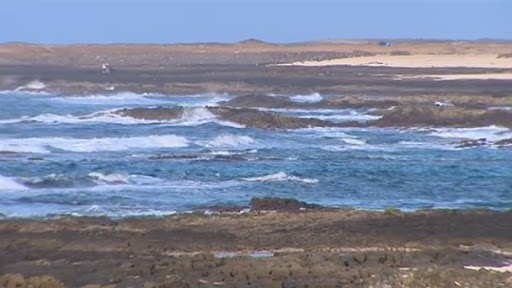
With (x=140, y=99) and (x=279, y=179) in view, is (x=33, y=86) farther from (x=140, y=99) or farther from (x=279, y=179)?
(x=279, y=179)

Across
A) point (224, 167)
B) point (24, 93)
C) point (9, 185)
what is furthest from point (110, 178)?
point (24, 93)

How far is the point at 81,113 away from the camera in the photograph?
45969 millimetres

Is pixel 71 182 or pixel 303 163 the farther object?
pixel 303 163

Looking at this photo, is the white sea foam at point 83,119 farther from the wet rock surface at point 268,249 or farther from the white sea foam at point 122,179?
the wet rock surface at point 268,249

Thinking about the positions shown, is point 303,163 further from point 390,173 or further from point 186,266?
point 186,266

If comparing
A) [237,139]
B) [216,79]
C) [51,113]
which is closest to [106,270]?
[237,139]

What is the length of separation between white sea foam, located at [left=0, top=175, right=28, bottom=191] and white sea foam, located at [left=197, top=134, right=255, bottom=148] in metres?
9.65

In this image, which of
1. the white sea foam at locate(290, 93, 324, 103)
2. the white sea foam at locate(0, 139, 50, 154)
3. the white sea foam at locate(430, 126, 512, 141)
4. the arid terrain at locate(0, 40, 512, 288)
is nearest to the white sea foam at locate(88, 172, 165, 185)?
the arid terrain at locate(0, 40, 512, 288)

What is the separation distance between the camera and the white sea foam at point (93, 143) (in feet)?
104

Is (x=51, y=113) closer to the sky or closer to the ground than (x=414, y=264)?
closer to the ground

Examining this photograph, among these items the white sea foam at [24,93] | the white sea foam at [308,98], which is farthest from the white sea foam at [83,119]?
the white sea foam at [24,93]

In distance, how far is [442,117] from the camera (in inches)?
1524

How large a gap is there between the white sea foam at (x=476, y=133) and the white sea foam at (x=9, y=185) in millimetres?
14358

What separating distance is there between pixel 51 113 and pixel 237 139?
45.3 ft
